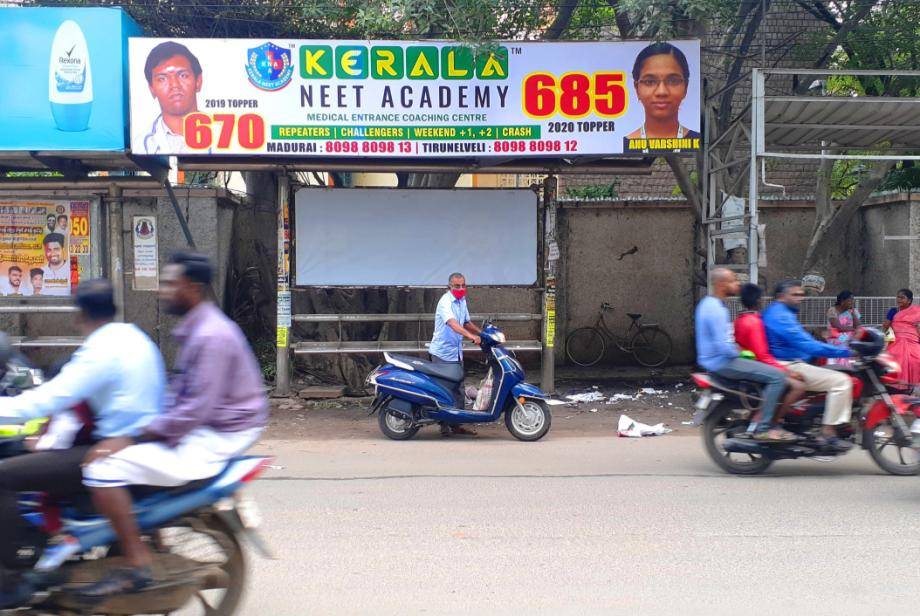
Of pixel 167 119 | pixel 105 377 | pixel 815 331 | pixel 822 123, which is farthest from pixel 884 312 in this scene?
pixel 105 377

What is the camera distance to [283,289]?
437 inches

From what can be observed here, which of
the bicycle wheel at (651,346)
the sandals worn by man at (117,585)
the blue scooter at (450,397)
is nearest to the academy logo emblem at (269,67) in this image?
the blue scooter at (450,397)

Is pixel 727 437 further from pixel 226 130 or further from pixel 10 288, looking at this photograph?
pixel 10 288

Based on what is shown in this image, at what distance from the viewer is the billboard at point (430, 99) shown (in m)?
10.2

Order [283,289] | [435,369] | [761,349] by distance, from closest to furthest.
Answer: [761,349] → [435,369] → [283,289]

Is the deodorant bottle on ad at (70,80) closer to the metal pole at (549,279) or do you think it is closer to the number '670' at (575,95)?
the number '670' at (575,95)

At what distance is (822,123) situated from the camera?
11055mm

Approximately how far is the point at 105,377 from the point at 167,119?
7.29m

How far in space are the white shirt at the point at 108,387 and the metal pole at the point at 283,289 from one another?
23.9 feet

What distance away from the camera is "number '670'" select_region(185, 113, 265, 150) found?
1020 cm

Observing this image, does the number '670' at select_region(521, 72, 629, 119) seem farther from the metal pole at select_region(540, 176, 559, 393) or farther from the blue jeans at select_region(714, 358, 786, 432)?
the blue jeans at select_region(714, 358, 786, 432)

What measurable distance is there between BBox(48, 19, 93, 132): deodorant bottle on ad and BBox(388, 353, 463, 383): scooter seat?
4.75 metres

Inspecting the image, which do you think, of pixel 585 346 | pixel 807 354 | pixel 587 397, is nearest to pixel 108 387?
pixel 807 354

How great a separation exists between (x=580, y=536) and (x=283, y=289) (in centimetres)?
657
